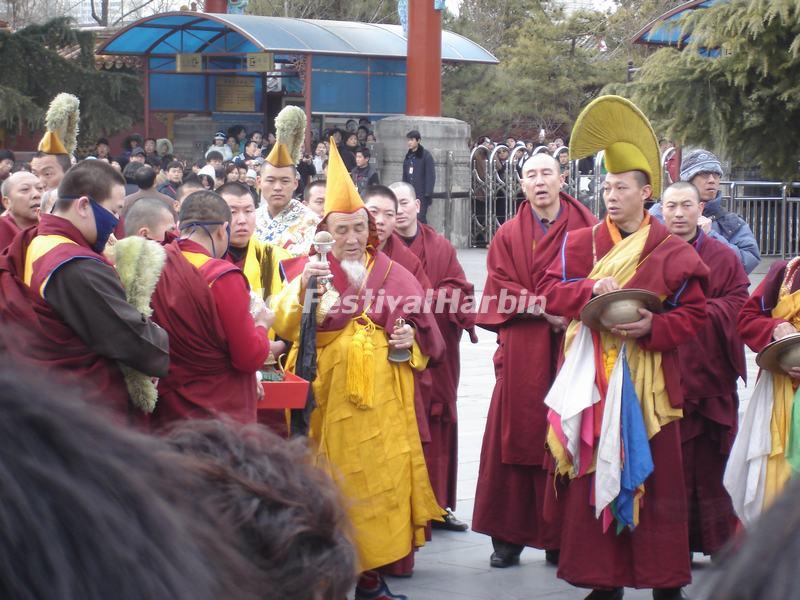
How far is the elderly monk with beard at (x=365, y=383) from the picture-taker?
502 cm

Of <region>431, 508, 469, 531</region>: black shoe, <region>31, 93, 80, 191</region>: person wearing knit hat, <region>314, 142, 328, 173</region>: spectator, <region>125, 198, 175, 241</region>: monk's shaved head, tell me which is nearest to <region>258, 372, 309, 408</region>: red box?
A: <region>125, 198, 175, 241</region>: monk's shaved head

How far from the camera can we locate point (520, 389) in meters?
5.73

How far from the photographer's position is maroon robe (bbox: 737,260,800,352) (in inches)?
201

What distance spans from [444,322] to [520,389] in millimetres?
861

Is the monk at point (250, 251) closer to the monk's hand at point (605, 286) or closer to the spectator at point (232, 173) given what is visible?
the monk's hand at point (605, 286)

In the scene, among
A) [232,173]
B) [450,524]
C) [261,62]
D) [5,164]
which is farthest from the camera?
[261,62]

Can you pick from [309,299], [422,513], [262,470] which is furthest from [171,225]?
[262,470]

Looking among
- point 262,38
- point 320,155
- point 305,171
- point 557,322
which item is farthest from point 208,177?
point 557,322

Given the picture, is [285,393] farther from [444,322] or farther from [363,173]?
[363,173]

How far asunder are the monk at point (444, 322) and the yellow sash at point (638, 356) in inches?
55.3

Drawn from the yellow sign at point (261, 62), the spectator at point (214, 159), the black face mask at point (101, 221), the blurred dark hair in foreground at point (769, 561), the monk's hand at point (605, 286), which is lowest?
the monk's hand at point (605, 286)

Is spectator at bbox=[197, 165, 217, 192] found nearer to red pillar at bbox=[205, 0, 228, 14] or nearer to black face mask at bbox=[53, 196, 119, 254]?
black face mask at bbox=[53, 196, 119, 254]

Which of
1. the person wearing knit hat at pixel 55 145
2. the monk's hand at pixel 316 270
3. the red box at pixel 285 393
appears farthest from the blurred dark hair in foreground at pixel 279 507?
the person wearing knit hat at pixel 55 145

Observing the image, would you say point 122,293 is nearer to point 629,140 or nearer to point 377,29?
point 629,140
